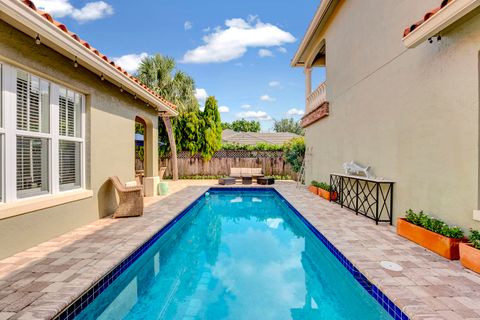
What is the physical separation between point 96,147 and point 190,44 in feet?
58.3

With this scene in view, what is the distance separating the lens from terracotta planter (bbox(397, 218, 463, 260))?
3.90m

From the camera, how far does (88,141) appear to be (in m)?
6.02

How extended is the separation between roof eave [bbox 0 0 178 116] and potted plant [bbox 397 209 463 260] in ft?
21.4

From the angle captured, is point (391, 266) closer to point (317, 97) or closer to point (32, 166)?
point (32, 166)

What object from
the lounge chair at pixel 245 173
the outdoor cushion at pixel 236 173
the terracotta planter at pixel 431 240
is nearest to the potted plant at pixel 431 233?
the terracotta planter at pixel 431 240

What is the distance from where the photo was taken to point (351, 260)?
12.9 ft

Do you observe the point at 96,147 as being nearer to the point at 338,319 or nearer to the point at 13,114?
the point at 13,114

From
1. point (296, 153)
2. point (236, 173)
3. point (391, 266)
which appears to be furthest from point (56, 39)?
point (296, 153)

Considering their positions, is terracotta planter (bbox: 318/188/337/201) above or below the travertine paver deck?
above

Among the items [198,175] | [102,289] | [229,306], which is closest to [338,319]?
[229,306]

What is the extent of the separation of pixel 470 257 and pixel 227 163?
16.0m

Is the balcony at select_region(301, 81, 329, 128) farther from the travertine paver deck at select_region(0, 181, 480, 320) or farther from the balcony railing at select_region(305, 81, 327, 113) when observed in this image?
the travertine paver deck at select_region(0, 181, 480, 320)

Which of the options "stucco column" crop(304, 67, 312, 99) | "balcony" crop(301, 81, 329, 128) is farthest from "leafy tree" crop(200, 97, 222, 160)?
"stucco column" crop(304, 67, 312, 99)

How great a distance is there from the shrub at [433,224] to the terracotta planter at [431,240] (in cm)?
7
